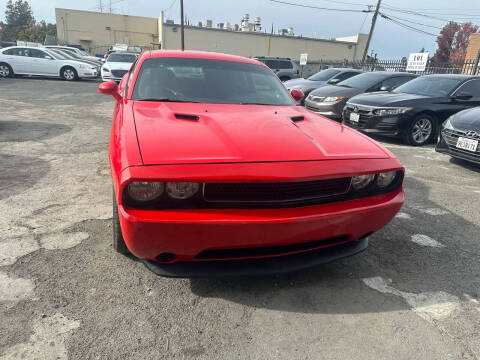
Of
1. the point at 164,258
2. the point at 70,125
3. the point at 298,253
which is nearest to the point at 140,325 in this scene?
the point at 164,258

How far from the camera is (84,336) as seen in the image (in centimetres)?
166

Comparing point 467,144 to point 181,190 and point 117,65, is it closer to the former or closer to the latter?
point 181,190

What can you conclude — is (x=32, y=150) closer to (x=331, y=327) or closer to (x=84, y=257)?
(x=84, y=257)

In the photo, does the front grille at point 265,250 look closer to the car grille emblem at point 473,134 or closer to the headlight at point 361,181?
the headlight at point 361,181

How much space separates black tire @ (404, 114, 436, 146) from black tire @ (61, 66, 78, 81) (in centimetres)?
1472

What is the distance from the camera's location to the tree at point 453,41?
4328 centimetres

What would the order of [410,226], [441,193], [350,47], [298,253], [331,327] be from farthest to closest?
[350,47], [441,193], [410,226], [298,253], [331,327]

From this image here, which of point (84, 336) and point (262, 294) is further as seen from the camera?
point (262, 294)

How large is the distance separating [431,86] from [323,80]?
4748mm

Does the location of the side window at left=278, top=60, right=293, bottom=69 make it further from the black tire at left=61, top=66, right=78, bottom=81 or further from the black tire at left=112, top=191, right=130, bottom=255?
the black tire at left=112, top=191, right=130, bottom=255

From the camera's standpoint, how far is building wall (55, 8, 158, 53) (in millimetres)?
41969

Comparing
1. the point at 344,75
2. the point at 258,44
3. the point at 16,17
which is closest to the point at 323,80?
the point at 344,75

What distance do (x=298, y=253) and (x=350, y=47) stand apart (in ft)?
166

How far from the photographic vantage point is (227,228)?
1635mm
